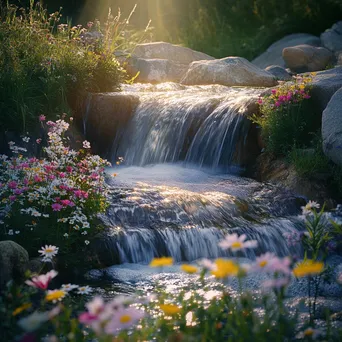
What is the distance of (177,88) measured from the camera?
468 inches

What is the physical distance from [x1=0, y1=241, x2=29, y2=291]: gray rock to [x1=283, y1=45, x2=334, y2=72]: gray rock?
1366 centimetres

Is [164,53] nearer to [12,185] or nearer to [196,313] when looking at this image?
[12,185]

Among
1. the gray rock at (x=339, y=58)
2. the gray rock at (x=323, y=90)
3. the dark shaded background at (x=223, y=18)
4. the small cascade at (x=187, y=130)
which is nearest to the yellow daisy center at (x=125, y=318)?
the small cascade at (x=187, y=130)

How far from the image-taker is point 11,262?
406cm

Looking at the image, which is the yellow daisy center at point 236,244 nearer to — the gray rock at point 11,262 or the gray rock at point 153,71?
the gray rock at point 11,262

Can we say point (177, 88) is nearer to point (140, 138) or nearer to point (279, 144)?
point (140, 138)

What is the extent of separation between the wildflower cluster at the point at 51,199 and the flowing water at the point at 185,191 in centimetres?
40

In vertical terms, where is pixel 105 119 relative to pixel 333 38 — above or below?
below

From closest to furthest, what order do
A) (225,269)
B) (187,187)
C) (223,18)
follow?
(225,269)
(187,187)
(223,18)

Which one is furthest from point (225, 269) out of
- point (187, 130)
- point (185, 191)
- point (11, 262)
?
point (187, 130)

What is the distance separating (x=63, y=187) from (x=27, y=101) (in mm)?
4161

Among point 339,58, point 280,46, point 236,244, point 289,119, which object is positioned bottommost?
point 236,244

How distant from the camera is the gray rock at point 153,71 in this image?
556 inches

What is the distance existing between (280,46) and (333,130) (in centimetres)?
1523
